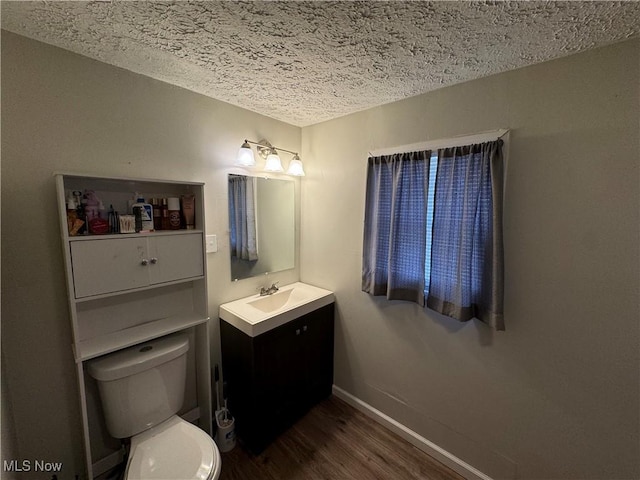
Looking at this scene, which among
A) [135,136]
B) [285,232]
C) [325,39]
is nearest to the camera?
[325,39]

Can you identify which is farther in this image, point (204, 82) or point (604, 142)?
point (204, 82)

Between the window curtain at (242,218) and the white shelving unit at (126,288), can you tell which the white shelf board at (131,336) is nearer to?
the white shelving unit at (126,288)

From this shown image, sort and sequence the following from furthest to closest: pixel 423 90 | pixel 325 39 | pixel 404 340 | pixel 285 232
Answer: pixel 285 232, pixel 404 340, pixel 423 90, pixel 325 39

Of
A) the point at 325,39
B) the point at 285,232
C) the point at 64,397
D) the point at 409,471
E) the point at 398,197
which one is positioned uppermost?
the point at 325,39

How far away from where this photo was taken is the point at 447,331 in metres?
1.58

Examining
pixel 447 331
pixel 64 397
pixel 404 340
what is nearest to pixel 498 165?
pixel 447 331

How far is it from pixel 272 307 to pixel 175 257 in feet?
2.96

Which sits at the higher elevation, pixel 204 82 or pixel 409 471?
pixel 204 82

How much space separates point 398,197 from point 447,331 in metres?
0.87

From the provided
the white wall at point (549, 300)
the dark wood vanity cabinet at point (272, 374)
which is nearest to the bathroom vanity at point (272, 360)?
the dark wood vanity cabinet at point (272, 374)

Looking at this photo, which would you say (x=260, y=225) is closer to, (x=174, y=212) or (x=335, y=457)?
(x=174, y=212)

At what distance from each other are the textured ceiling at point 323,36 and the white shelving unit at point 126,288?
1.94ft

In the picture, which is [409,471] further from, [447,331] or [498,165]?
[498,165]

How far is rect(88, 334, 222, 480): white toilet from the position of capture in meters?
1.16
